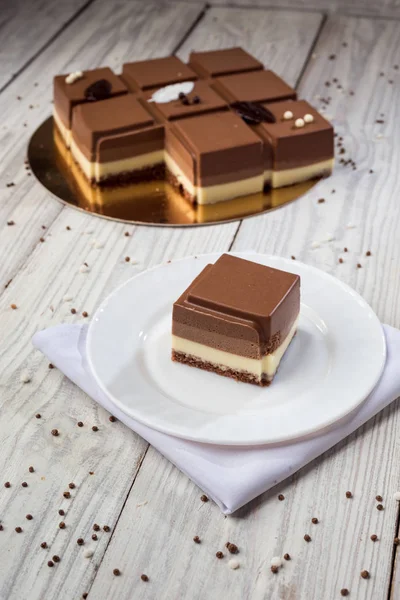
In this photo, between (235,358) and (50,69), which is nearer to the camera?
(235,358)

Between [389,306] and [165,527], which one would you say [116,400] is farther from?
[389,306]

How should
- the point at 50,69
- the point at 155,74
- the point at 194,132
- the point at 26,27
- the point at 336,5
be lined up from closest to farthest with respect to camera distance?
the point at 194,132
the point at 155,74
the point at 50,69
the point at 26,27
the point at 336,5

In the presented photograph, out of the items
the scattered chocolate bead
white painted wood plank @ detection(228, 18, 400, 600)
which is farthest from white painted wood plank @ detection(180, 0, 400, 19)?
the scattered chocolate bead

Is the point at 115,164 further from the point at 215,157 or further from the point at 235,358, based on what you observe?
the point at 235,358

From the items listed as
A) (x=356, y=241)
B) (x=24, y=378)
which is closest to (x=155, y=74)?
(x=356, y=241)

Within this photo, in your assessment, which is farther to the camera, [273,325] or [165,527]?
[273,325]

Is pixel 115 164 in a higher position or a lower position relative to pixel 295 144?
higher

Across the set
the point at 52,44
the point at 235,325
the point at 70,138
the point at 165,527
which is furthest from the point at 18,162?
the point at 165,527
